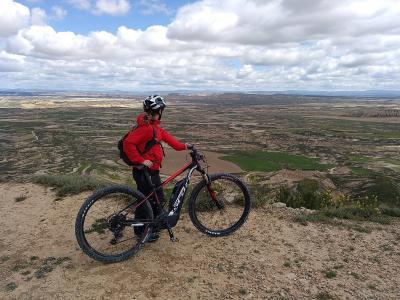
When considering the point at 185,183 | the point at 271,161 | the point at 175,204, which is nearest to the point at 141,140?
the point at 185,183

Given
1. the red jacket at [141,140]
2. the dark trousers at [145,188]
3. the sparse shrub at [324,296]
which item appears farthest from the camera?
the dark trousers at [145,188]

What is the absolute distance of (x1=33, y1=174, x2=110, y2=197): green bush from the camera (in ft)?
37.4

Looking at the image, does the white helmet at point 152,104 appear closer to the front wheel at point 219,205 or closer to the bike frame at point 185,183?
the bike frame at point 185,183

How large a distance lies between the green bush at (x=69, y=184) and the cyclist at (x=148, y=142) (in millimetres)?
5139

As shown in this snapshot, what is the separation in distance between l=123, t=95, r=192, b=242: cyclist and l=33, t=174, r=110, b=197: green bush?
514 centimetres

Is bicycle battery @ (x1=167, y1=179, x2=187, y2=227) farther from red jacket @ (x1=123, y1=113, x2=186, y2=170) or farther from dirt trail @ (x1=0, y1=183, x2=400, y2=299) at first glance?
red jacket @ (x1=123, y1=113, x2=186, y2=170)

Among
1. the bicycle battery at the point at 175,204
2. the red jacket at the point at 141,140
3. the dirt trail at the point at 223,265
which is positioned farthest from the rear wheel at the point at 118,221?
the red jacket at the point at 141,140

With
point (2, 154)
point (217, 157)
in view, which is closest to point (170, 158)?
point (217, 157)

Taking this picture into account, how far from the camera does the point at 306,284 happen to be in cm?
570

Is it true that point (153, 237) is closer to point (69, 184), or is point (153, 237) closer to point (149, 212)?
point (149, 212)

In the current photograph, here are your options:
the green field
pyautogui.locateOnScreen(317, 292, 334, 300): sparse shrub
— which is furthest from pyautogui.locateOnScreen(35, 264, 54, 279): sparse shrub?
the green field

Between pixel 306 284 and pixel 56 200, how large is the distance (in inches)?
293

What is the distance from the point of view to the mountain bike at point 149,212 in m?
6.38

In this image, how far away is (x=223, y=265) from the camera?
20.4ft
